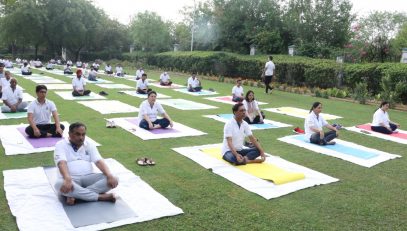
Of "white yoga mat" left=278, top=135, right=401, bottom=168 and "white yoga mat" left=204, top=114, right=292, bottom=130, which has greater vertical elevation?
"white yoga mat" left=204, top=114, right=292, bottom=130

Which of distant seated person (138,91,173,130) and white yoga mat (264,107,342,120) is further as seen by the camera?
white yoga mat (264,107,342,120)

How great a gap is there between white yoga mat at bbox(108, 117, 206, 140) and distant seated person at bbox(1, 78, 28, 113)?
2.84 m

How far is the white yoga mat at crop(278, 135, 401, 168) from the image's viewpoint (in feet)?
22.5

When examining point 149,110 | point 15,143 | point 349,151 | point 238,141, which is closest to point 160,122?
point 149,110

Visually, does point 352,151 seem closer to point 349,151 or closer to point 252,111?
point 349,151

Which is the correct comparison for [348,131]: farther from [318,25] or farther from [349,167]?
[318,25]

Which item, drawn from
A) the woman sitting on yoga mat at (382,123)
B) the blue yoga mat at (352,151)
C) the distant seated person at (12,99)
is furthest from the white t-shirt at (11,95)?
the woman sitting on yoga mat at (382,123)

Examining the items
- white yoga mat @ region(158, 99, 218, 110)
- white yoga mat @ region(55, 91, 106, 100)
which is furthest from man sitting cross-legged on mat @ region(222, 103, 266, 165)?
white yoga mat @ region(55, 91, 106, 100)

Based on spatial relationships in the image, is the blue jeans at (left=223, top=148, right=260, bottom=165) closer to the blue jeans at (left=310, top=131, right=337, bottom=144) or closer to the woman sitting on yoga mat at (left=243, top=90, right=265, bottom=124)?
the blue jeans at (left=310, top=131, right=337, bottom=144)

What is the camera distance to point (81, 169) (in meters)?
4.50

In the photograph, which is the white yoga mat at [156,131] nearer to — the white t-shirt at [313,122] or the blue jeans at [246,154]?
the blue jeans at [246,154]

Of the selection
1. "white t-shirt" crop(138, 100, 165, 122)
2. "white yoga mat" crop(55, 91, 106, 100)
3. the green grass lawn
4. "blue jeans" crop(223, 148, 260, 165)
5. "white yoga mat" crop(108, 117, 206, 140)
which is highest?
"white t-shirt" crop(138, 100, 165, 122)

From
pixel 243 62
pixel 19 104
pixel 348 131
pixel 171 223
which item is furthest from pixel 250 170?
pixel 243 62

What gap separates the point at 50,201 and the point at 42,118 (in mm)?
3377
